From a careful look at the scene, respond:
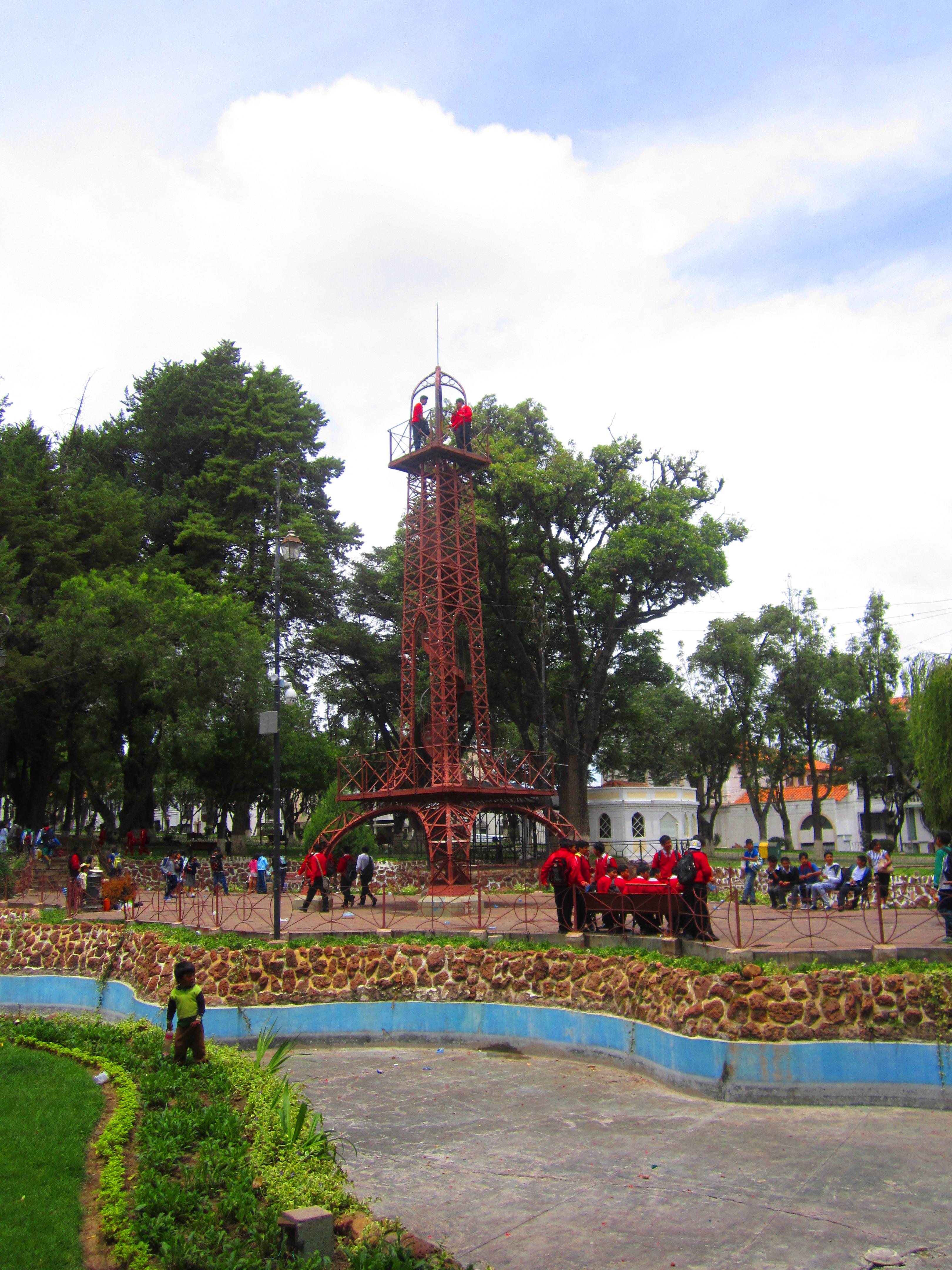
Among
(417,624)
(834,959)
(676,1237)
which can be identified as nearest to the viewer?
(676,1237)

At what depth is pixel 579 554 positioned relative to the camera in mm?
39719

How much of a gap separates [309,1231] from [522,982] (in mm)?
8947

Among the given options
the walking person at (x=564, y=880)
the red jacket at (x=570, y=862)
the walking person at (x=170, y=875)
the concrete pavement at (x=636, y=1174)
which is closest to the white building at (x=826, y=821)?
the walking person at (x=170, y=875)

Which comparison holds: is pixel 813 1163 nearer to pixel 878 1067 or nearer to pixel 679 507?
pixel 878 1067

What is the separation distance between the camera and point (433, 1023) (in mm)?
14719

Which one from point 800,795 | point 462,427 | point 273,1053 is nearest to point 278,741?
point 273,1053

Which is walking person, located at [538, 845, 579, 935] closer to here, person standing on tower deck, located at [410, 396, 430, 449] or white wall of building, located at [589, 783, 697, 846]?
person standing on tower deck, located at [410, 396, 430, 449]

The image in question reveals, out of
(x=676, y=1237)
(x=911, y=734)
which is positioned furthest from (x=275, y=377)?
(x=676, y=1237)

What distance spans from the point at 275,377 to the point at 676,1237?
51.4m

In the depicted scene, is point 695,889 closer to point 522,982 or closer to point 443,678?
point 522,982

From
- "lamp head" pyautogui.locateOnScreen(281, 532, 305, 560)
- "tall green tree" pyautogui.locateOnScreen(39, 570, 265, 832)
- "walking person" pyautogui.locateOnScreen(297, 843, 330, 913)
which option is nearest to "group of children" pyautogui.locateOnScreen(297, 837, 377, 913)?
"walking person" pyautogui.locateOnScreen(297, 843, 330, 913)

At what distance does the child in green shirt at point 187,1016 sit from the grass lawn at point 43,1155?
101 centimetres

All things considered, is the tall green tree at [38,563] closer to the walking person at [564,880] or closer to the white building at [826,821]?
the walking person at [564,880]

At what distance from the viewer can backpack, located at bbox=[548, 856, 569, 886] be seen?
15484mm
